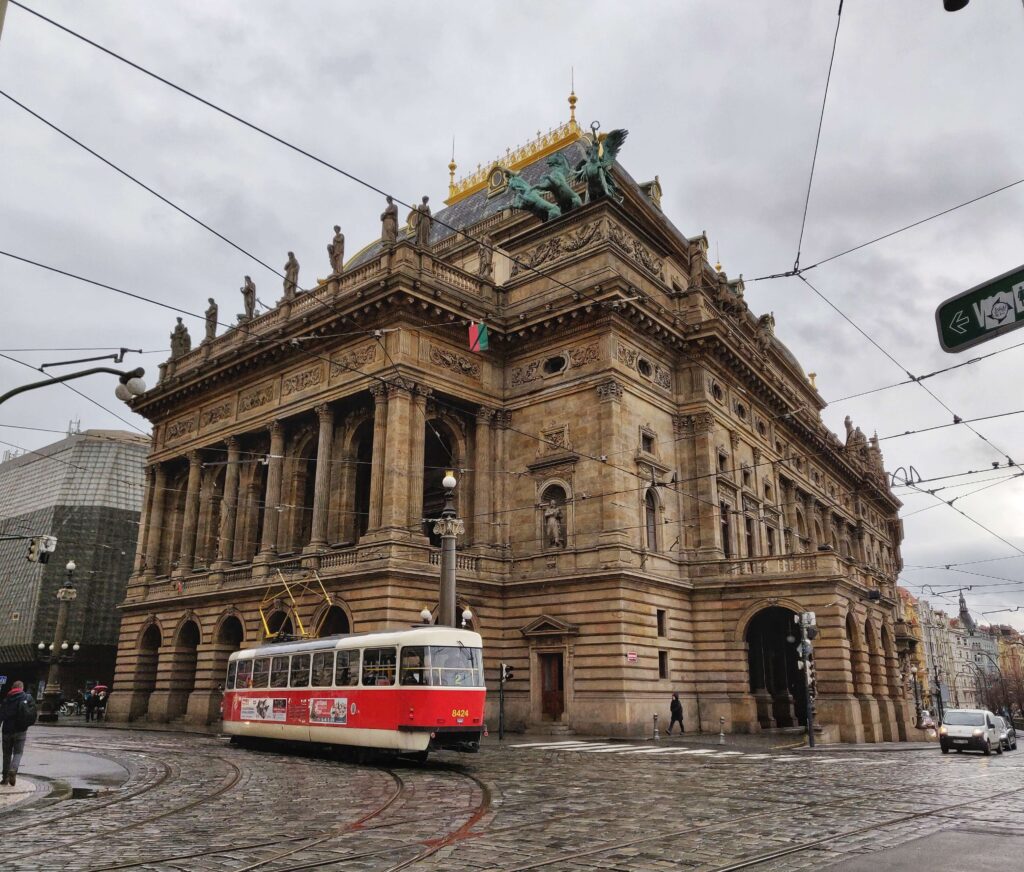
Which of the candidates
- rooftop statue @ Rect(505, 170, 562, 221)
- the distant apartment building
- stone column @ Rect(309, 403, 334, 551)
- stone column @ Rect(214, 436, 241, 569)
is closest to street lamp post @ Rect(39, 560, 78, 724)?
stone column @ Rect(214, 436, 241, 569)

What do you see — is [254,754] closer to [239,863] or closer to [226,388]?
[239,863]

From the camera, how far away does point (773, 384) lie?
44844mm

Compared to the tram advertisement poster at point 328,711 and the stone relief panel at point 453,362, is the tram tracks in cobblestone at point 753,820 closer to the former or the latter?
the tram advertisement poster at point 328,711

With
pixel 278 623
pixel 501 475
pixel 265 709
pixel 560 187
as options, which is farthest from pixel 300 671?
pixel 560 187

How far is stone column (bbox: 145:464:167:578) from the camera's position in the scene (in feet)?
151

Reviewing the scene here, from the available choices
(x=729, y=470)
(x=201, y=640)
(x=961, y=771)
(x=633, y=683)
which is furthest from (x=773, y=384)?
(x=201, y=640)

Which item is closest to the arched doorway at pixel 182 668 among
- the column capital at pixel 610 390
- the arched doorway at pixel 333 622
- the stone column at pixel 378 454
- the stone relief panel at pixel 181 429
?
the arched doorway at pixel 333 622

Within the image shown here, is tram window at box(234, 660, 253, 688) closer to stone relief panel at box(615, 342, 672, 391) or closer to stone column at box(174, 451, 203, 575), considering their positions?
stone relief panel at box(615, 342, 672, 391)

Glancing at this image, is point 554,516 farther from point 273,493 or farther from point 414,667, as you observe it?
point 414,667

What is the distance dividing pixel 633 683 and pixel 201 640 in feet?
67.0

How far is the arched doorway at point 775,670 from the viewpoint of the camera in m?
35.9

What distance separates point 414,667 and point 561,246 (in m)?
23.8

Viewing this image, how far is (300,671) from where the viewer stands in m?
23.9

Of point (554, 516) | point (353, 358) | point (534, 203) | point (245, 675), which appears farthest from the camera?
point (534, 203)
